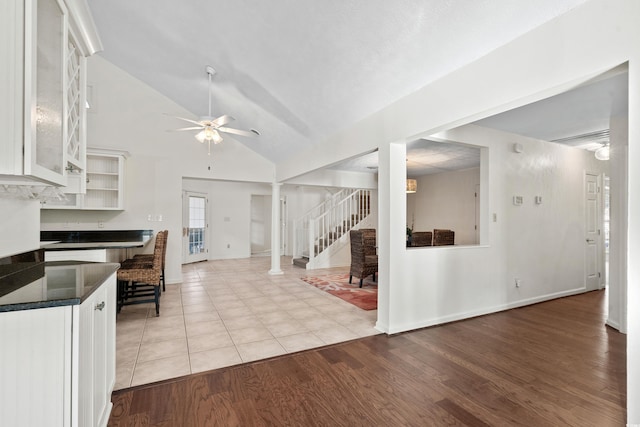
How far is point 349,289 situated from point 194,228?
16.2 ft

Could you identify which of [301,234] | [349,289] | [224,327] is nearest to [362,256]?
[349,289]

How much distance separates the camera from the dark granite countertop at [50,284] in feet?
3.57

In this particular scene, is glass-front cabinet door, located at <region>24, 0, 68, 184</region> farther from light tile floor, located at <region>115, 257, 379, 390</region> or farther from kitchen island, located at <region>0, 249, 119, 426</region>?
light tile floor, located at <region>115, 257, 379, 390</region>

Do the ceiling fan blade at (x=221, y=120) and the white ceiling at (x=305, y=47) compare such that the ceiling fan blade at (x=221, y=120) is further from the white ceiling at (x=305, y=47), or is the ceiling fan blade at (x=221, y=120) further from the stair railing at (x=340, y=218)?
the stair railing at (x=340, y=218)

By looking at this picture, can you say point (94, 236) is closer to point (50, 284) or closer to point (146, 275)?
point (146, 275)

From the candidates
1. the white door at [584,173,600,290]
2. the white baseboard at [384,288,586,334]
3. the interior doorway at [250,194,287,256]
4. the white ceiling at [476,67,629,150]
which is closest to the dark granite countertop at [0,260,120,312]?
the white baseboard at [384,288,586,334]

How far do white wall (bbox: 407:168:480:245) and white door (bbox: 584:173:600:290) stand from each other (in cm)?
186

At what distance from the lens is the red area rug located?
4.16 m

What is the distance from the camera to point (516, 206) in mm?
4016

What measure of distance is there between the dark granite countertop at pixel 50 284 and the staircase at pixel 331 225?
17.2ft

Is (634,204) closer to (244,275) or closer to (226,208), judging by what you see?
(244,275)

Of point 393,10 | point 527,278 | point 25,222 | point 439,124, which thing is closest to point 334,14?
point 393,10

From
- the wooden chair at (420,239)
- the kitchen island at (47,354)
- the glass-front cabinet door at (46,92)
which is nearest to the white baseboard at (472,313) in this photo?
the wooden chair at (420,239)

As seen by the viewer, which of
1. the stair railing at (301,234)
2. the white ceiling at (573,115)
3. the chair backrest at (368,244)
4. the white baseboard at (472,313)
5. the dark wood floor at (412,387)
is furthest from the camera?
the stair railing at (301,234)
